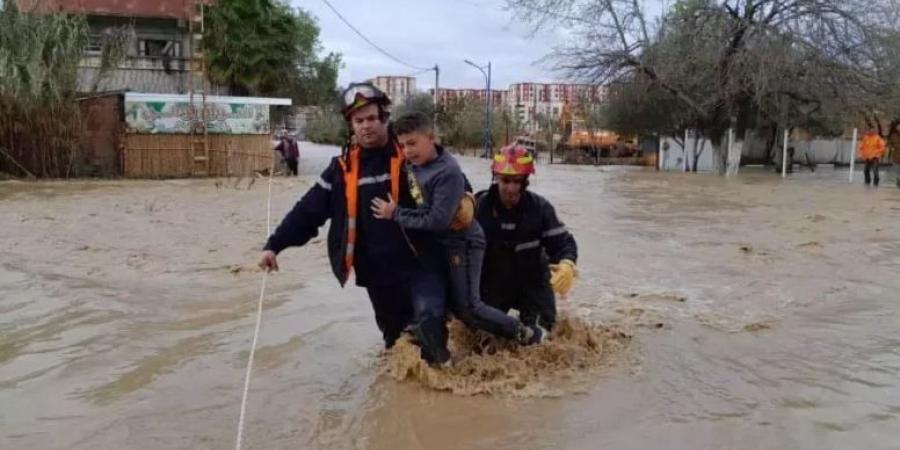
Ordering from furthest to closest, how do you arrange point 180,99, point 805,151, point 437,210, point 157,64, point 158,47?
point 805,151 < point 158,47 < point 157,64 < point 180,99 < point 437,210

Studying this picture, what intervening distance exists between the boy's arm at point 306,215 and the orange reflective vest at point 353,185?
6.3 inches

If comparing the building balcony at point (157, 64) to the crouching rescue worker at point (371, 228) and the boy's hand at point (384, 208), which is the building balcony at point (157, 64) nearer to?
the crouching rescue worker at point (371, 228)

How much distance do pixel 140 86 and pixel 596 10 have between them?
16766 mm

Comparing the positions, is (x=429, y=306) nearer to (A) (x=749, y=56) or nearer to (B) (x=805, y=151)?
(A) (x=749, y=56)

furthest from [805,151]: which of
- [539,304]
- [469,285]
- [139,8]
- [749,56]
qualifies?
[469,285]

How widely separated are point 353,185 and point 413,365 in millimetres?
1051

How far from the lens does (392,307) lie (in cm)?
464

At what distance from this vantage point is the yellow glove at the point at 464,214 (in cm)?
431

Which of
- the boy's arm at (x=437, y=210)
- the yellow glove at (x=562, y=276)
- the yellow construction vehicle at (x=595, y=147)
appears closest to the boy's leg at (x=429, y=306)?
the boy's arm at (x=437, y=210)

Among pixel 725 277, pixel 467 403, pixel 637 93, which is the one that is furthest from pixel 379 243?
pixel 637 93

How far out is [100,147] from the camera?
2541 centimetres

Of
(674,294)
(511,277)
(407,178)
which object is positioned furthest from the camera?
(674,294)

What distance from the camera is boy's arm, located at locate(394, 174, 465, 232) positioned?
4.10 m

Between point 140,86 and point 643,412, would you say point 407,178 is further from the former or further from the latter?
point 140,86
